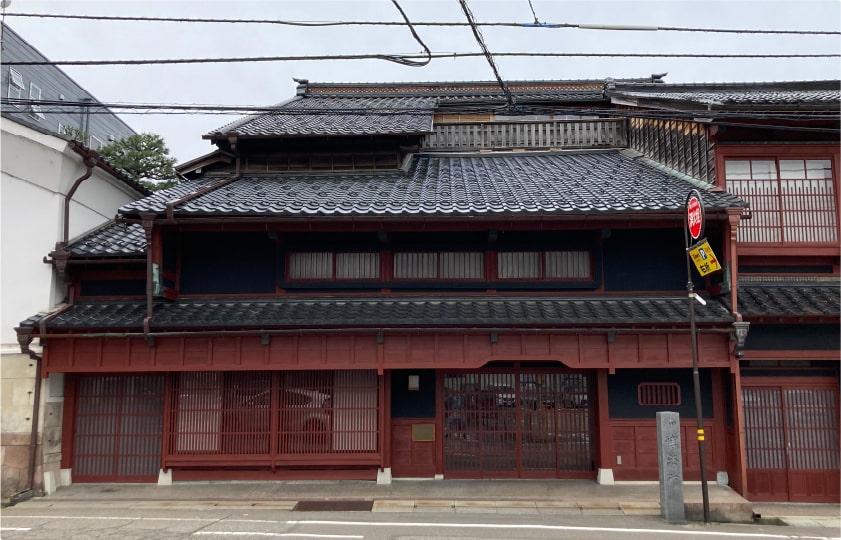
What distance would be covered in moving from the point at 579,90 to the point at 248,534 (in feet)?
57.7

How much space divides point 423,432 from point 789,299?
322 inches

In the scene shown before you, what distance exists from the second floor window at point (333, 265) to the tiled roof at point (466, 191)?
1254mm

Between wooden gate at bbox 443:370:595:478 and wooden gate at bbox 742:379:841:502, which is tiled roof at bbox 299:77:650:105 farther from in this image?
wooden gate at bbox 742:379:841:502

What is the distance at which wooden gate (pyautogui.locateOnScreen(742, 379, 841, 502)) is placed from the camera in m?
11.1

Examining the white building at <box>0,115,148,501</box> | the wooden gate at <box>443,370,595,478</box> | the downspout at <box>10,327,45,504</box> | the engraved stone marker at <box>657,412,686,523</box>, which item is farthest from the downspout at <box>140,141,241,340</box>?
the engraved stone marker at <box>657,412,686,523</box>

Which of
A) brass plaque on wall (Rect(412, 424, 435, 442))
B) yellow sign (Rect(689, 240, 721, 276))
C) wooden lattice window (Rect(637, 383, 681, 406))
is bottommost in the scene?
brass plaque on wall (Rect(412, 424, 435, 442))

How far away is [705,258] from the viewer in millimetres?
9375

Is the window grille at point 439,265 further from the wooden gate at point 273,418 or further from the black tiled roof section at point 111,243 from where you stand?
the black tiled roof section at point 111,243

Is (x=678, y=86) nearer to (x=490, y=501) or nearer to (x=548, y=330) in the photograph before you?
(x=548, y=330)

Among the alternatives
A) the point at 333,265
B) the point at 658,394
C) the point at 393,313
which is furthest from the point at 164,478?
the point at 658,394

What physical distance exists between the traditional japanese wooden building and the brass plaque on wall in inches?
1.2

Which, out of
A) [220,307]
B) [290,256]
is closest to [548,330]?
[290,256]

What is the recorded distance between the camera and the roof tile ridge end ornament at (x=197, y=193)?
1074 cm

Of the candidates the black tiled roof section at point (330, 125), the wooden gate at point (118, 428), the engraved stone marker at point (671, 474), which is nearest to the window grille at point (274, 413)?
the wooden gate at point (118, 428)
